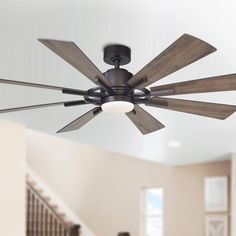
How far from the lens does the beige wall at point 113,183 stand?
7312 mm

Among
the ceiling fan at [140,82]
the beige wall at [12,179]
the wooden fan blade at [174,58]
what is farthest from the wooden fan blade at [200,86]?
the beige wall at [12,179]

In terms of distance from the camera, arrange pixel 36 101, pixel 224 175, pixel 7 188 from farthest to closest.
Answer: pixel 224 175
pixel 7 188
pixel 36 101

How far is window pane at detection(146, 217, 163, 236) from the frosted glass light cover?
5.57m

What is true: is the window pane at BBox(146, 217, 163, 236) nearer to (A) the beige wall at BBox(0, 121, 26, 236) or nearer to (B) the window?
(B) the window

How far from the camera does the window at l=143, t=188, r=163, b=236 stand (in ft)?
25.5

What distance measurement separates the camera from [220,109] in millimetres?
2629

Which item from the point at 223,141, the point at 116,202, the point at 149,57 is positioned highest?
the point at 149,57

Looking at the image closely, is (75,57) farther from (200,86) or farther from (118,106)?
(200,86)

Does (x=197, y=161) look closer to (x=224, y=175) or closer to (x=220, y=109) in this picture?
(x=224, y=175)

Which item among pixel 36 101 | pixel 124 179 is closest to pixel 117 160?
pixel 124 179

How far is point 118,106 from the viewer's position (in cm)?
246

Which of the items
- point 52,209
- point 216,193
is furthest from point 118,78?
point 52,209

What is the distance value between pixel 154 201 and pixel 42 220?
2.07 metres

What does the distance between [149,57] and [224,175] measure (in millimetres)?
4446
